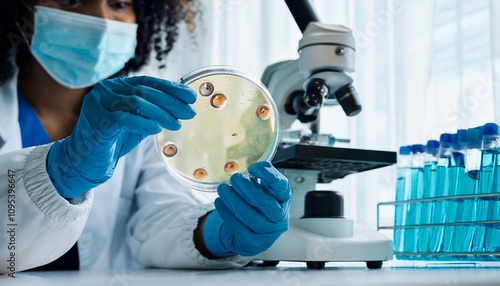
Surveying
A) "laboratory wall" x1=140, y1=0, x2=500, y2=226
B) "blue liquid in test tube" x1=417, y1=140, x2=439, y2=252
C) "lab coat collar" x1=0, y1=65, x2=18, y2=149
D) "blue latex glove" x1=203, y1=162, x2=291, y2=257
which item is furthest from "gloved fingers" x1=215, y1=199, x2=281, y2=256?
"lab coat collar" x1=0, y1=65, x2=18, y2=149

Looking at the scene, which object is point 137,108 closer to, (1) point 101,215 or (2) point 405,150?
(2) point 405,150

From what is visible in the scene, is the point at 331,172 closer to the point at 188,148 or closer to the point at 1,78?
the point at 188,148

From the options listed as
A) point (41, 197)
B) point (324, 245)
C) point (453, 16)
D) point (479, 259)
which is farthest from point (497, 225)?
point (41, 197)

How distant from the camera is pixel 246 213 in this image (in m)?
0.98

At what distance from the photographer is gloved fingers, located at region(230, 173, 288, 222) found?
0.94 meters

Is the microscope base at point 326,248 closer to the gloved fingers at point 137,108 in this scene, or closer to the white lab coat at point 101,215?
the white lab coat at point 101,215

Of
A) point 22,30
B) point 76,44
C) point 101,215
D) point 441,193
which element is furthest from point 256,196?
point 22,30

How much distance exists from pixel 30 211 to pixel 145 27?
3.94ft

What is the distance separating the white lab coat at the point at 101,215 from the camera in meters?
0.93

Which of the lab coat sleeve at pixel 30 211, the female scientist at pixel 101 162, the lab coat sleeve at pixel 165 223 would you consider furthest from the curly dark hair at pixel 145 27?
the lab coat sleeve at pixel 30 211

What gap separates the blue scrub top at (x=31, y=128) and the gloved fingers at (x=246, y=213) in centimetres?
87

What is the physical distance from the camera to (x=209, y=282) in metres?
0.77

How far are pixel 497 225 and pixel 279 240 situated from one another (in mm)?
430

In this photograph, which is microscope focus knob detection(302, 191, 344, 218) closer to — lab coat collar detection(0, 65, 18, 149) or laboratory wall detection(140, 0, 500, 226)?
laboratory wall detection(140, 0, 500, 226)
